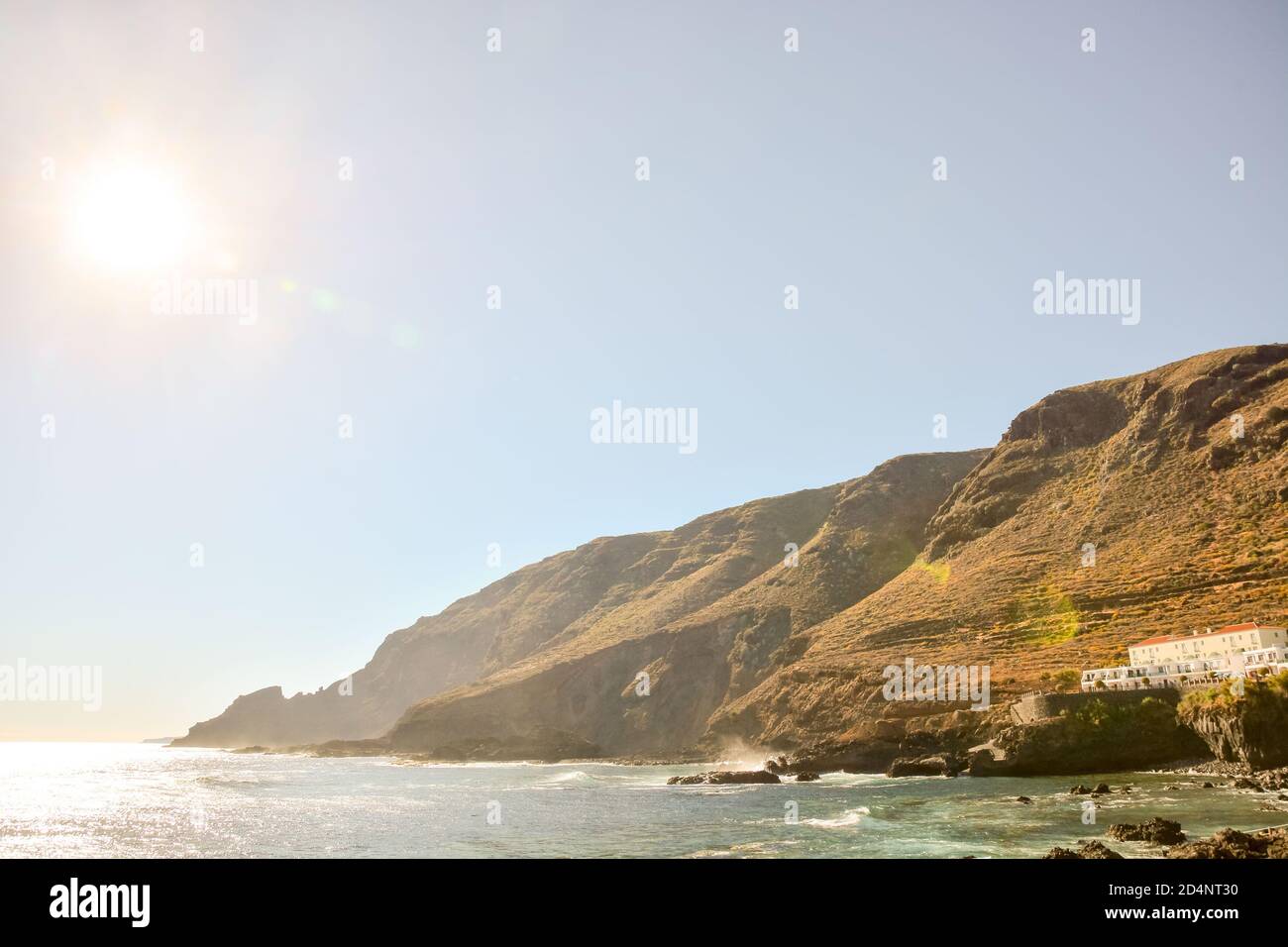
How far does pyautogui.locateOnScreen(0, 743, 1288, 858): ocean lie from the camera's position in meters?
32.5

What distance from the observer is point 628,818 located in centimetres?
4688

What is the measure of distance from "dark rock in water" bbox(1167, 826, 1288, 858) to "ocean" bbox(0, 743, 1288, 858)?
289cm

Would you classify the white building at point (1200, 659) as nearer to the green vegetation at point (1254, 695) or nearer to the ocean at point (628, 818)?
the green vegetation at point (1254, 695)

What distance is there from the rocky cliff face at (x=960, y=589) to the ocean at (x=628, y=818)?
25.9 meters

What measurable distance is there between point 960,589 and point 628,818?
7190 centimetres

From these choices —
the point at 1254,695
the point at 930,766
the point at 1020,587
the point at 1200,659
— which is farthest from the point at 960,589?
the point at 1254,695

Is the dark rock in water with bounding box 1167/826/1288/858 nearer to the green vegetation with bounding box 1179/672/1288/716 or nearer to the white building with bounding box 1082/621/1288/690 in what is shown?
the green vegetation with bounding box 1179/672/1288/716

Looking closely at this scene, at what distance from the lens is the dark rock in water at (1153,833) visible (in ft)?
88.4

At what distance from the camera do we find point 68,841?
145ft

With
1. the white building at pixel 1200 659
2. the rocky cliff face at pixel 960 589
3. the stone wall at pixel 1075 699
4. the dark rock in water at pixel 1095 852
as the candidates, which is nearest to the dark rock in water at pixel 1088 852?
the dark rock in water at pixel 1095 852
